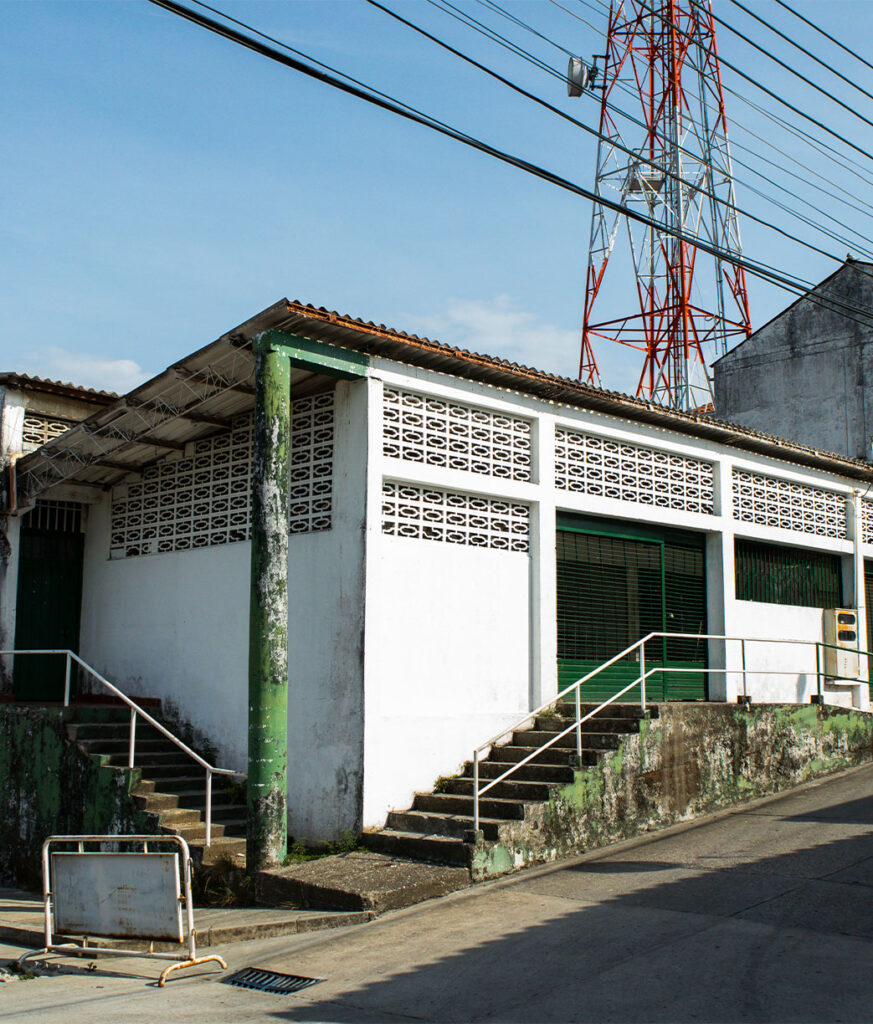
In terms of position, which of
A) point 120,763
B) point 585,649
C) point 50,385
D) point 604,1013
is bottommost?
point 604,1013

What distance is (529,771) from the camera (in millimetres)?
10695

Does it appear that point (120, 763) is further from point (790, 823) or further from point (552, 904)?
point (790, 823)

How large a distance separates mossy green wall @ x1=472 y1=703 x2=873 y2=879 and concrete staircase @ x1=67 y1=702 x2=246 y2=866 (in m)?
2.62

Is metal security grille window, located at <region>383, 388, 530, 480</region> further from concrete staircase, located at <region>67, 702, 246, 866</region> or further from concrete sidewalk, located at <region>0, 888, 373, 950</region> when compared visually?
concrete sidewalk, located at <region>0, 888, 373, 950</region>

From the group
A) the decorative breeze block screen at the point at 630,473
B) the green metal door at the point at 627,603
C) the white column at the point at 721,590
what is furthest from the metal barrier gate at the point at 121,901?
the white column at the point at 721,590

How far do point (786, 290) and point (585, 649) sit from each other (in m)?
4.64

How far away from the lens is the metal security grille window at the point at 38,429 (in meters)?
13.8

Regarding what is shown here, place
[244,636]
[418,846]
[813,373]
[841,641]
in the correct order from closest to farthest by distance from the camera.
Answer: [418,846], [244,636], [841,641], [813,373]

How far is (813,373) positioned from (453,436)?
13.4m

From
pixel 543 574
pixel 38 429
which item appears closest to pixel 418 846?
pixel 543 574

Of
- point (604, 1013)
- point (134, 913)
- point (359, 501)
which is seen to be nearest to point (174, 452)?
point (359, 501)

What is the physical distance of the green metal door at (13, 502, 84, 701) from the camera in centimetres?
1390

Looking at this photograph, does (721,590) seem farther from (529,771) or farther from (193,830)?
(193,830)

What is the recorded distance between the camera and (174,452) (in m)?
13.3
